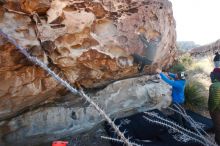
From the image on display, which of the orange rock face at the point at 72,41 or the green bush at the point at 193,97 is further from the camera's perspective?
the green bush at the point at 193,97

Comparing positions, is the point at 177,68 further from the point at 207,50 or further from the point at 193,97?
the point at 207,50

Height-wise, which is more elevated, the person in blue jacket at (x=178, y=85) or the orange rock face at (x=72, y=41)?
the orange rock face at (x=72, y=41)

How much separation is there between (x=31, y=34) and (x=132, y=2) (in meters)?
2.12

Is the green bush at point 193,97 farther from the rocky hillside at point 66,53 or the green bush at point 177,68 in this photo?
the rocky hillside at point 66,53

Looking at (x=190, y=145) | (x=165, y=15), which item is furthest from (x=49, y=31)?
(x=190, y=145)

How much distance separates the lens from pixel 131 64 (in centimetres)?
600

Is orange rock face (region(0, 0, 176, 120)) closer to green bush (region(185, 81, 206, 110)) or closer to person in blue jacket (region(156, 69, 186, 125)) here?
person in blue jacket (region(156, 69, 186, 125))

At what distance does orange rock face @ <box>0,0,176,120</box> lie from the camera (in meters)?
4.70

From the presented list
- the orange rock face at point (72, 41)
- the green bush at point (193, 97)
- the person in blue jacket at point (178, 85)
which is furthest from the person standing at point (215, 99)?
the green bush at point (193, 97)

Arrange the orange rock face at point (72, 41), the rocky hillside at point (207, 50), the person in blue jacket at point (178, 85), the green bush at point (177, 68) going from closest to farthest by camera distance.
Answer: the orange rock face at point (72, 41) → the person in blue jacket at point (178, 85) → the green bush at point (177, 68) → the rocky hillside at point (207, 50)

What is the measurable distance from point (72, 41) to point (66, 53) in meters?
0.24

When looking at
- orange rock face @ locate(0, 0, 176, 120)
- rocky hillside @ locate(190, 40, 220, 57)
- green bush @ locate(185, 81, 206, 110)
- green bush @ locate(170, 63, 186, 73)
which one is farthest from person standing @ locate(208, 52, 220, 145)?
rocky hillside @ locate(190, 40, 220, 57)

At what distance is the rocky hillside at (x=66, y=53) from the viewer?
15.6ft

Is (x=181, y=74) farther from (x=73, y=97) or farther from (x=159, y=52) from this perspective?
(x=73, y=97)
